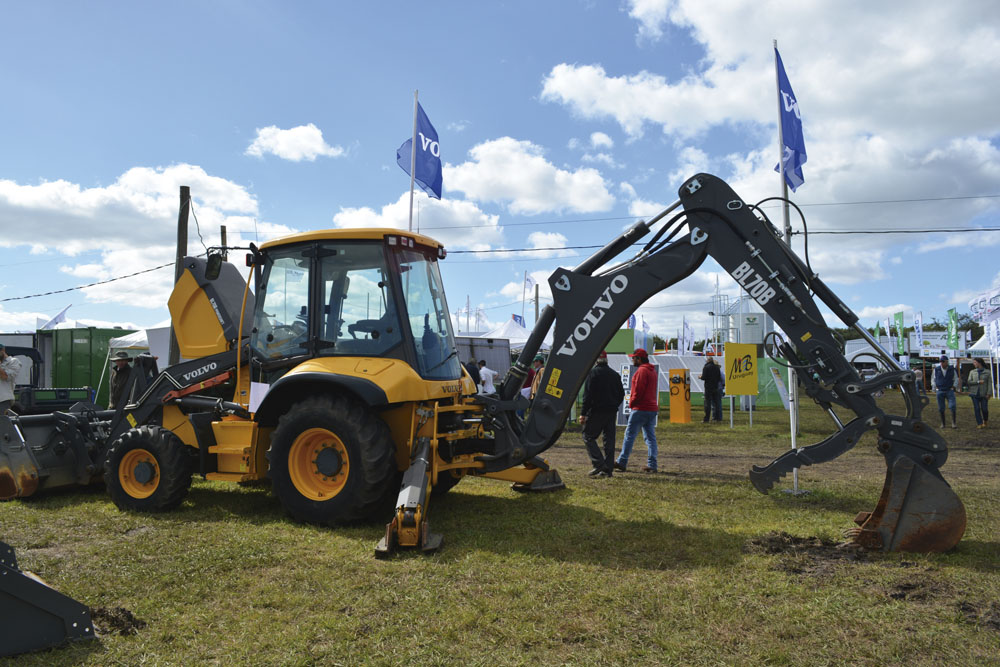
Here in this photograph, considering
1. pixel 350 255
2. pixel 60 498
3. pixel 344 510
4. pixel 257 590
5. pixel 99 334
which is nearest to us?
pixel 257 590

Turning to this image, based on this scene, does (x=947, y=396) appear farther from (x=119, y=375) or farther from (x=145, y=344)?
(x=145, y=344)

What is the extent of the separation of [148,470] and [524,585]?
172 inches

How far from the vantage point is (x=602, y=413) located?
32.0 ft

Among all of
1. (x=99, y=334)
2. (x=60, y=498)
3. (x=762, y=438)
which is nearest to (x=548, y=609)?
(x=60, y=498)

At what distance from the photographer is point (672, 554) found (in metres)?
5.46

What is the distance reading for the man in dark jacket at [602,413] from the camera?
973 centimetres

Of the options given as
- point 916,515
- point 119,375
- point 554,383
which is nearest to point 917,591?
point 916,515

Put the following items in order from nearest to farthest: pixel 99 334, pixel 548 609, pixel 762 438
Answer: pixel 548 609, pixel 762 438, pixel 99 334

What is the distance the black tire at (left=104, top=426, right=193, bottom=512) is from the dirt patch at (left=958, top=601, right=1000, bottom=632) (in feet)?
21.3

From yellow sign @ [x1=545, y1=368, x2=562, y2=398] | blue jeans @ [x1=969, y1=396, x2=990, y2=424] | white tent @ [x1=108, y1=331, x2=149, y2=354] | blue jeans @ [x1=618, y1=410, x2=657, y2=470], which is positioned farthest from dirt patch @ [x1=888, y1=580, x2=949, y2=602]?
white tent @ [x1=108, y1=331, x2=149, y2=354]

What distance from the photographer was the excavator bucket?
11.4ft

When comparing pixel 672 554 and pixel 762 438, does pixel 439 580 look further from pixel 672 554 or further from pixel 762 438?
pixel 762 438

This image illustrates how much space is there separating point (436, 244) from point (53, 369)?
2035 cm

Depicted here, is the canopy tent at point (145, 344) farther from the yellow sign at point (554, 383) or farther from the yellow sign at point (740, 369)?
the yellow sign at point (554, 383)
